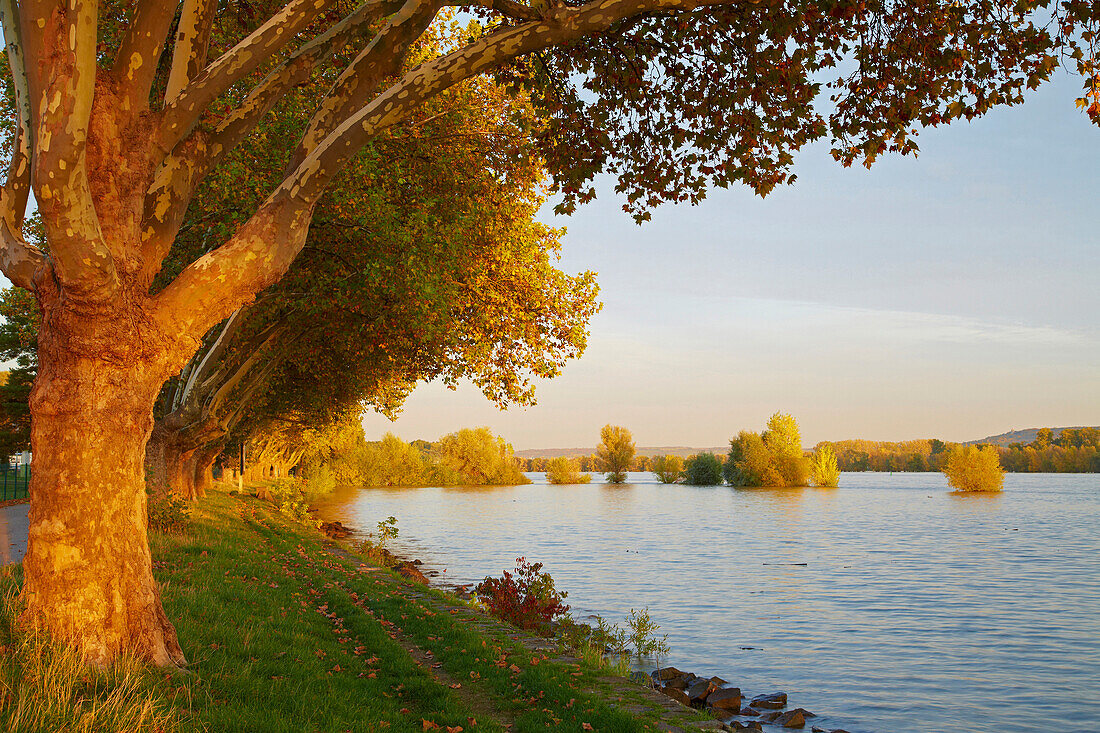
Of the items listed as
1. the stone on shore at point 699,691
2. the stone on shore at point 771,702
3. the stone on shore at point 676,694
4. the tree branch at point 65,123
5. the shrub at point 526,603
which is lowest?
the stone on shore at point 771,702

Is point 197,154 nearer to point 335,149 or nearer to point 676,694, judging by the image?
point 335,149

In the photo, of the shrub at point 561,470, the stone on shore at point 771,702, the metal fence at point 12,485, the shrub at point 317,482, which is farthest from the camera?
the shrub at point 561,470

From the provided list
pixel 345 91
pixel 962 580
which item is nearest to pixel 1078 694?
pixel 962 580

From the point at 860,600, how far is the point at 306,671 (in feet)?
75.4

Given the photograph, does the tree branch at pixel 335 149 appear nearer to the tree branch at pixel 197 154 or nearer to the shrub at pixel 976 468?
the tree branch at pixel 197 154

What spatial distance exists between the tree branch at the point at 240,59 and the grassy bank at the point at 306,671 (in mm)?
4822

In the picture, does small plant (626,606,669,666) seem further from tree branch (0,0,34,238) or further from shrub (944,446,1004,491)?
shrub (944,446,1004,491)

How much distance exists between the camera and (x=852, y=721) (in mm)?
13945

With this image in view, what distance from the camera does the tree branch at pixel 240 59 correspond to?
22.1 ft

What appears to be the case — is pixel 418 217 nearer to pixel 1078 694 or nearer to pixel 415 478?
pixel 1078 694

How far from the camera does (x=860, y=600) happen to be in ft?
85.6

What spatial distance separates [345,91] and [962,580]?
104 ft

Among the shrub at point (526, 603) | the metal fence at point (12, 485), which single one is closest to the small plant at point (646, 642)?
the shrub at point (526, 603)

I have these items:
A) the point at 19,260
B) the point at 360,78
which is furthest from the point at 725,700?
the point at 19,260
